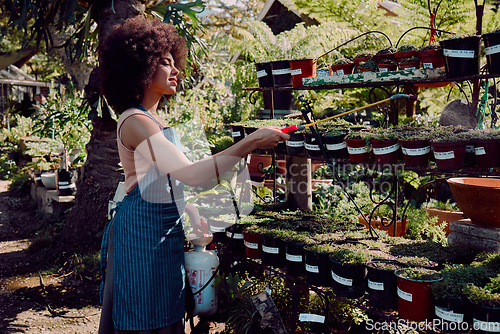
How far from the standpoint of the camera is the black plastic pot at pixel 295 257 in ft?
8.18

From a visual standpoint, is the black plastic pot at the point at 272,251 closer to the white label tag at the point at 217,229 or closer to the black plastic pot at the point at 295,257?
the black plastic pot at the point at 295,257

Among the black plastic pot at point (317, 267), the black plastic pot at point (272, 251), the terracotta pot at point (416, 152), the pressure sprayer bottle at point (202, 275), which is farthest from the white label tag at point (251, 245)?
the terracotta pot at point (416, 152)

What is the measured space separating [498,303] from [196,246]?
1630mm

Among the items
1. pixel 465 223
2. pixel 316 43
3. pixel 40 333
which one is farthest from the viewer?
pixel 316 43

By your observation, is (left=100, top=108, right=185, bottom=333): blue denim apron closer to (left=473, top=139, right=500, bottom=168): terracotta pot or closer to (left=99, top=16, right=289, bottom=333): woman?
(left=99, top=16, right=289, bottom=333): woman

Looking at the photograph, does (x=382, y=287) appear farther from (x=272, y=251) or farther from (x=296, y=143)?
(x=296, y=143)

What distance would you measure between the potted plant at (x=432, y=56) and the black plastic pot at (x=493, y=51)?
335mm

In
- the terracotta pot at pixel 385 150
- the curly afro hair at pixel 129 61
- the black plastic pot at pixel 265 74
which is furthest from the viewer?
the black plastic pot at pixel 265 74

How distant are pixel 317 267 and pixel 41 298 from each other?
2883 mm

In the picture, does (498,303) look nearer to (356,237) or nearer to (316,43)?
(356,237)

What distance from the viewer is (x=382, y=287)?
81.6 inches

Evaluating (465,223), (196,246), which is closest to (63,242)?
(196,246)

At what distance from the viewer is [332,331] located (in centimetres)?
274

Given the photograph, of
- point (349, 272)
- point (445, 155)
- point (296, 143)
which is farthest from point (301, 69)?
point (349, 272)
